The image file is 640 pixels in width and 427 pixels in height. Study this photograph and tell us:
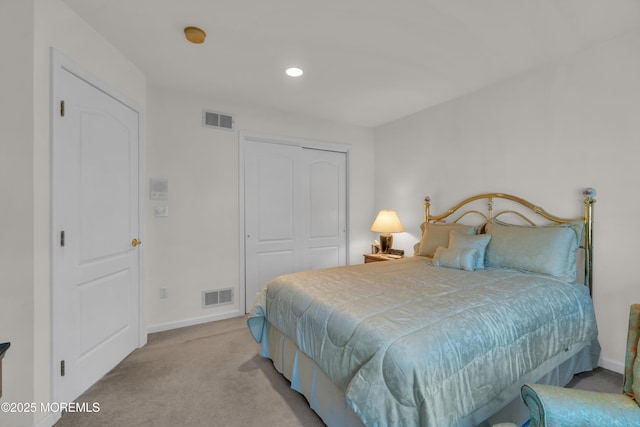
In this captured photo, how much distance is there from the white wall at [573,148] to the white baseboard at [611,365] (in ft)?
0.03

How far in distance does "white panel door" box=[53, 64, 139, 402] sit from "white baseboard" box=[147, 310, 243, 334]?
1.26ft

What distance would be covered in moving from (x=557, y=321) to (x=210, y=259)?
124 inches

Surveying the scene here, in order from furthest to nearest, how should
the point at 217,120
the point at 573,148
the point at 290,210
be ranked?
1. the point at 290,210
2. the point at 217,120
3. the point at 573,148

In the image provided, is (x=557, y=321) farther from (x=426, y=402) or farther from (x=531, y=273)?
(x=426, y=402)

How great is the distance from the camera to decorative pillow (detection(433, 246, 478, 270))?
2.47 meters

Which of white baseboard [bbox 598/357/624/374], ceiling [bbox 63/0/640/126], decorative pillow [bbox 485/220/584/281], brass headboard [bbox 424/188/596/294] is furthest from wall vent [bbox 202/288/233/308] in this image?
white baseboard [bbox 598/357/624/374]

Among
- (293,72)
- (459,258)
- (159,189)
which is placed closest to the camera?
(459,258)

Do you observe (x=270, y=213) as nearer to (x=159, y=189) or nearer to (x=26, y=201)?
(x=159, y=189)

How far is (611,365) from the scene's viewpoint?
2.21m

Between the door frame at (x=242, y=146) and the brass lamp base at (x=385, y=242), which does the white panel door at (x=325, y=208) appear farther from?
the brass lamp base at (x=385, y=242)

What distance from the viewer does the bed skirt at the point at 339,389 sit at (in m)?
1.44

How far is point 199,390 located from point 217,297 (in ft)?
4.61

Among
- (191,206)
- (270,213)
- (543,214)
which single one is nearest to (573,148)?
(543,214)

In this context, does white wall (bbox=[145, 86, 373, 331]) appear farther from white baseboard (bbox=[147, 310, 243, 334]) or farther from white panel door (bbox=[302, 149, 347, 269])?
white panel door (bbox=[302, 149, 347, 269])
